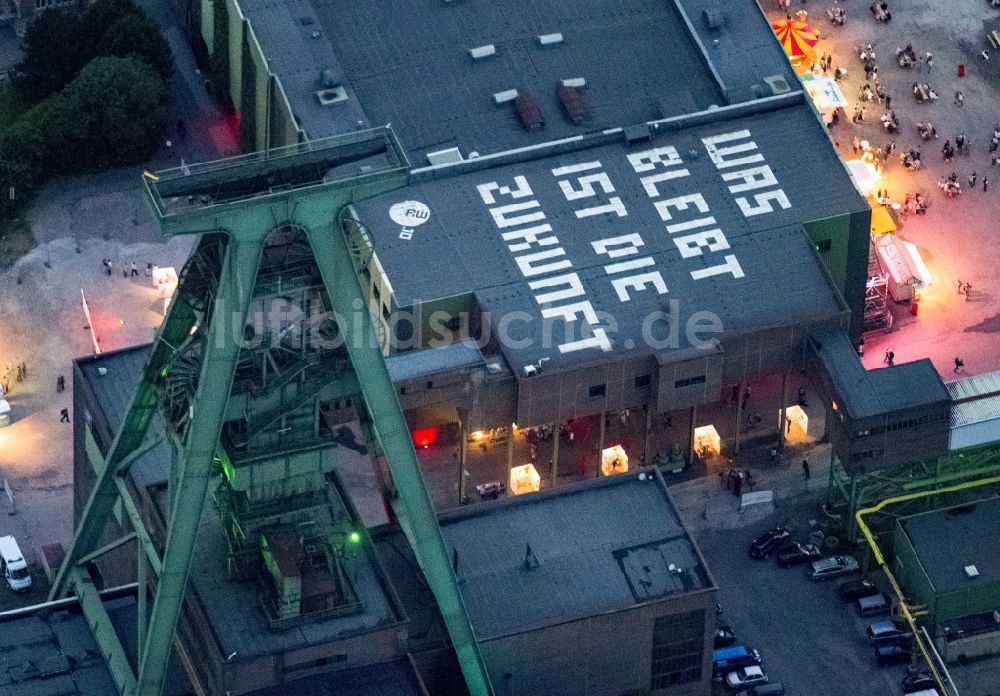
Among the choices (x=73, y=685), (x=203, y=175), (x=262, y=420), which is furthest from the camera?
(x=73, y=685)

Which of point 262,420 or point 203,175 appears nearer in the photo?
point 203,175

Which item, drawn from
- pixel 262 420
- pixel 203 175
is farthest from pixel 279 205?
pixel 262 420

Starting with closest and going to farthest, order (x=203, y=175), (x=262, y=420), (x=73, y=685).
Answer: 1. (x=203, y=175)
2. (x=262, y=420)
3. (x=73, y=685)

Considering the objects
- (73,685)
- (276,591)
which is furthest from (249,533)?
(73,685)

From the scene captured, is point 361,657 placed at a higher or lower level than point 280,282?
lower

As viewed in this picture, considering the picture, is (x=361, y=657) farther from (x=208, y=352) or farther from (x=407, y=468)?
(x=208, y=352)

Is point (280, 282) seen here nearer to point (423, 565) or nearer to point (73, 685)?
point (423, 565)
